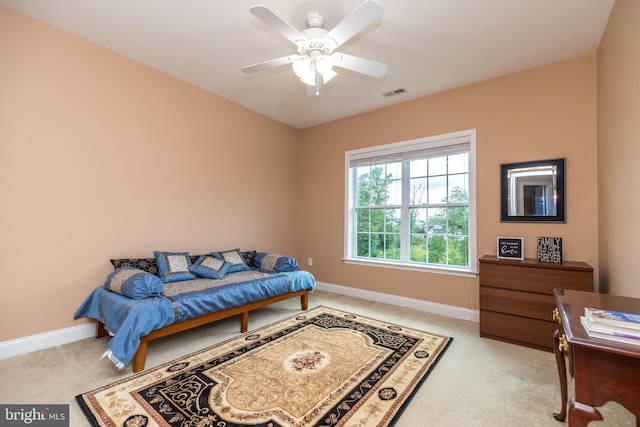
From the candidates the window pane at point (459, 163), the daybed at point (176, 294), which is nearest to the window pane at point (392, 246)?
the window pane at point (459, 163)

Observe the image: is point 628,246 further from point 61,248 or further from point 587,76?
point 61,248

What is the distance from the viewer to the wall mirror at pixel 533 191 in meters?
2.99

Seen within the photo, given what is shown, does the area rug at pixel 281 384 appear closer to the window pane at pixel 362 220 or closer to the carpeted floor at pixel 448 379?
the carpeted floor at pixel 448 379

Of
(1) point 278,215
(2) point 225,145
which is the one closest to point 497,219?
(1) point 278,215

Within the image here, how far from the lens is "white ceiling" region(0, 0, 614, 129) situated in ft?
7.58

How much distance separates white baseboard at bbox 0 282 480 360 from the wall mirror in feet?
4.13

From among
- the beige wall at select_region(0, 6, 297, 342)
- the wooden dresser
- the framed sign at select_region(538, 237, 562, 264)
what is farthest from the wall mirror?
the beige wall at select_region(0, 6, 297, 342)

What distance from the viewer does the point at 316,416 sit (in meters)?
1.71

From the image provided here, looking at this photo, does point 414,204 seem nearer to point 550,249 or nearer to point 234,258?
point 550,249

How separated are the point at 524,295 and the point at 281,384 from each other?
7.78 ft

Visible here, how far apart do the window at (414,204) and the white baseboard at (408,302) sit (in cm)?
46

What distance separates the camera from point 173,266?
3.17m

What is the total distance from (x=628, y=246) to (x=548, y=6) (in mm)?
1905

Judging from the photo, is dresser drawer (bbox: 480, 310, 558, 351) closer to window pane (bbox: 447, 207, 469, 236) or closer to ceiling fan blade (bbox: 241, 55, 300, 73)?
window pane (bbox: 447, 207, 469, 236)
